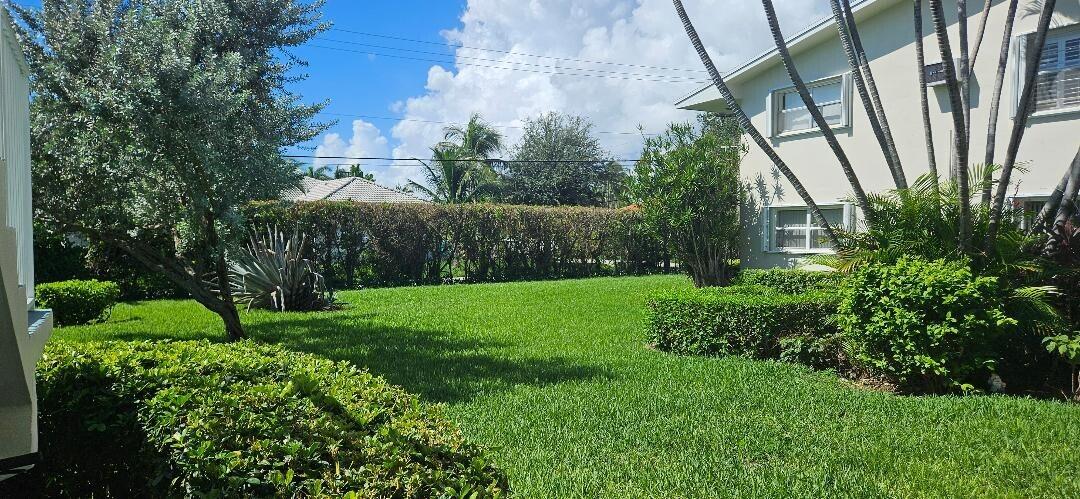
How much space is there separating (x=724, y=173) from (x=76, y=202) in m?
12.8

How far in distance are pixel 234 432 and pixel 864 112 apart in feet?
45.7

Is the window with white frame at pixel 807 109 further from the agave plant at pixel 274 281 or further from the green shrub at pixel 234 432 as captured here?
the green shrub at pixel 234 432

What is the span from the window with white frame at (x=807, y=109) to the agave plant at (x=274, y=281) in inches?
413

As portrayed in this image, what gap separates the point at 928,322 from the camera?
6766 millimetres

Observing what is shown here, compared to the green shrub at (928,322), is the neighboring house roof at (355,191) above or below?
above

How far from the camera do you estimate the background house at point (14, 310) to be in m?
2.04

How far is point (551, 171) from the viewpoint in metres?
40.3

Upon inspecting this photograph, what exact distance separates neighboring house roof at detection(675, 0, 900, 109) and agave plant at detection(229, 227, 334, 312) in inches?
386

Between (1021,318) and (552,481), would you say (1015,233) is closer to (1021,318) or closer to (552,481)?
(1021,318)

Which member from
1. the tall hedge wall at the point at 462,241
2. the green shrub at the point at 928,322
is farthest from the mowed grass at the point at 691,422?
the tall hedge wall at the point at 462,241

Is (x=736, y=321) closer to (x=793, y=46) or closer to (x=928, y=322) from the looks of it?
(x=928, y=322)

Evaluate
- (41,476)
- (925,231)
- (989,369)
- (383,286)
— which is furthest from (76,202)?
(383,286)

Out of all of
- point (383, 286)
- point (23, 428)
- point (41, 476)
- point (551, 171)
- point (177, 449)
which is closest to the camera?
point (23, 428)

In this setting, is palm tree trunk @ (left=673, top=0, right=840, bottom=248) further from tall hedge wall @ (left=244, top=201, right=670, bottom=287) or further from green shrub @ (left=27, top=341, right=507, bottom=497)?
tall hedge wall @ (left=244, top=201, right=670, bottom=287)
